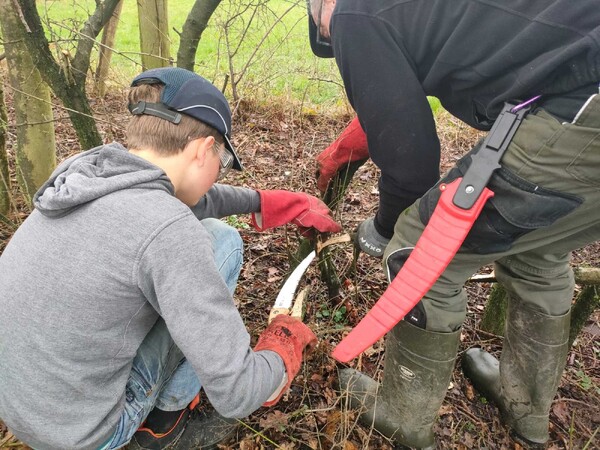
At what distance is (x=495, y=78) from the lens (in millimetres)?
1226

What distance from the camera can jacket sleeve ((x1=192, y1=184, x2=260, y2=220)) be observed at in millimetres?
1978

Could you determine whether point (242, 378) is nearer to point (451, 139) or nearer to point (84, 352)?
point (84, 352)

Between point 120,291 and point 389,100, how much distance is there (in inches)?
40.2

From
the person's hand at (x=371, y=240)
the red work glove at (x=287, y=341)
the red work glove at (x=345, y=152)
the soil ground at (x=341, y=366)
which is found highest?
the red work glove at (x=345, y=152)

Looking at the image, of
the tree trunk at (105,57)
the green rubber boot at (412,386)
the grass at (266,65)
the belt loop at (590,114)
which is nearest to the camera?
the belt loop at (590,114)

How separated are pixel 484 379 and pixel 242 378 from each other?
1325 mm

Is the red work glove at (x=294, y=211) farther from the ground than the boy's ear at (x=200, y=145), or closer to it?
closer to it

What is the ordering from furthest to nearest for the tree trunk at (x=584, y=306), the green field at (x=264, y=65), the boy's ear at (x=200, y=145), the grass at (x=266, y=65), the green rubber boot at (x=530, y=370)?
the grass at (x=266, y=65)
the green field at (x=264, y=65)
the tree trunk at (x=584, y=306)
the green rubber boot at (x=530, y=370)
the boy's ear at (x=200, y=145)

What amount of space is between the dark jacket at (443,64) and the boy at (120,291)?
532 millimetres

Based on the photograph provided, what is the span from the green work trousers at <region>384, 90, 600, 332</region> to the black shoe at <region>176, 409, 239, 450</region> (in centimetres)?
96

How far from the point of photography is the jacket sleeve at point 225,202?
77.9 inches

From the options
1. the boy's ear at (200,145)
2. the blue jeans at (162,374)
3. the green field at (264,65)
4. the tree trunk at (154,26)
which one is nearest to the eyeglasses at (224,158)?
the boy's ear at (200,145)

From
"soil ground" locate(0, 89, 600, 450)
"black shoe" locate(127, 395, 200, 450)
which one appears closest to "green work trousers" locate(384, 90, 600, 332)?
"soil ground" locate(0, 89, 600, 450)

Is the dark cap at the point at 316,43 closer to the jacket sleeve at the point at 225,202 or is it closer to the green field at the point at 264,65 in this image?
the jacket sleeve at the point at 225,202
